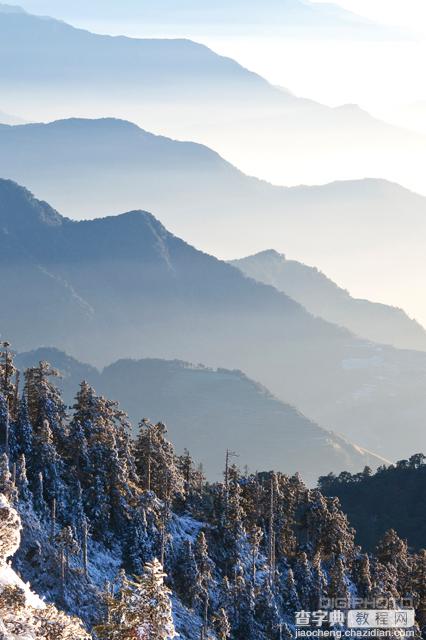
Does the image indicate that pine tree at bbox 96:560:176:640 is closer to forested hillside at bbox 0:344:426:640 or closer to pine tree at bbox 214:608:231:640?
forested hillside at bbox 0:344:426:640

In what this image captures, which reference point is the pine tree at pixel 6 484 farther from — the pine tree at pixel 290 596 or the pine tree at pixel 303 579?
the pine tree at pixel 303 579

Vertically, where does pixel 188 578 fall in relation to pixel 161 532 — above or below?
below

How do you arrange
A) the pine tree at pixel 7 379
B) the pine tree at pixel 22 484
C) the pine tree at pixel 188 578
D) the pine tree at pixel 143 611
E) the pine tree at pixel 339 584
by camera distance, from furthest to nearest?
the pine tree at pixel 339 584, the pine tree at pixel 7 379, the pine tree at pixel 188 578, the pine tree at pixel 22 484, the pine tree at pixel 143 611

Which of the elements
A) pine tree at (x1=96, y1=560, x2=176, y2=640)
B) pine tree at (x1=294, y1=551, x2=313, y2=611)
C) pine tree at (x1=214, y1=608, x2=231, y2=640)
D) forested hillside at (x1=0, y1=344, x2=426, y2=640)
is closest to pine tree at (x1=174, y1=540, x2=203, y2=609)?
forested hillside at (x1=0, y1=344, x2=426, y2=640)

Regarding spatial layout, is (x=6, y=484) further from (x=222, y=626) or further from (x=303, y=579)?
(x=303, y=579)

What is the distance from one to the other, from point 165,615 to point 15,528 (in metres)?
6.35

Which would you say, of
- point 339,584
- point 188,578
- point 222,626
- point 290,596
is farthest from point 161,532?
point 339,584

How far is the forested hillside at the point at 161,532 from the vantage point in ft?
344

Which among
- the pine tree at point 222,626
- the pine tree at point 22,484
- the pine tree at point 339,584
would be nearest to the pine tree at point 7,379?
the pine tree at point 22,484

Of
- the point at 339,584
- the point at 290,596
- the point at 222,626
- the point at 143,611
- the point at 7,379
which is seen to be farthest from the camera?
the point at 290,596

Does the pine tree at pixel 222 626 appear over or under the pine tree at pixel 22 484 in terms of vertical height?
under

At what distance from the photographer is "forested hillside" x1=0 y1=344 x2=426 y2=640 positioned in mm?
105000

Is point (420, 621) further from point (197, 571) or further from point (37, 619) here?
point (37, 619)

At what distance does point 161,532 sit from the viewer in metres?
121
